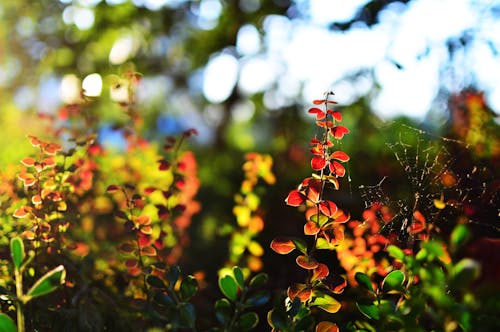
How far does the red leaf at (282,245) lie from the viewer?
149 centimetres

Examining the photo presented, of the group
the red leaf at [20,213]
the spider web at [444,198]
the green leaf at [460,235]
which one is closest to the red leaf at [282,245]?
the spider web at [444,198]

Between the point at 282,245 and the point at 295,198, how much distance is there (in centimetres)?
15

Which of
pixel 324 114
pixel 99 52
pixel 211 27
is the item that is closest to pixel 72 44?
pixel 99 52

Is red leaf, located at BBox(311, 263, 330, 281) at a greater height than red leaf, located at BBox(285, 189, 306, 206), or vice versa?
red leaf, located at BBox(285, 189, 306, 206)

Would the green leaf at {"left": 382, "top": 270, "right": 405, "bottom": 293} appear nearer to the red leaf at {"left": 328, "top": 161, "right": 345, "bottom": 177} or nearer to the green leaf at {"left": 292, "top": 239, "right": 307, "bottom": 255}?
the green leaf at {"left": 292, "top": 239, "right": 307, "bottom": 255}

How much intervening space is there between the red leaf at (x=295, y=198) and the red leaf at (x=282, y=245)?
0.12 meters

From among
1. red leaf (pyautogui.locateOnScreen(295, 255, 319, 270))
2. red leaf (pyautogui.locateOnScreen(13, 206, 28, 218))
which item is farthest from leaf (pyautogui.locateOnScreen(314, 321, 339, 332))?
red leaf (pyautogui.locateOnScreen(13, 206, 28, 218))

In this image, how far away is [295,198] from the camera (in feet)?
5.01

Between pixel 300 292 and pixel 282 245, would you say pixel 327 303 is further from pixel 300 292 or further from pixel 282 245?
pixel 282 245

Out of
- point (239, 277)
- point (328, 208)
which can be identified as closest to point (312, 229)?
point (328, 208)

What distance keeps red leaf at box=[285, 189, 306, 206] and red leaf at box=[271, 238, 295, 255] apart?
0.38 feet

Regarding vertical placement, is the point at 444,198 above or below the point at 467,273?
below

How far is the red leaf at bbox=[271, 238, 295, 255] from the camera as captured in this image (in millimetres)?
1490

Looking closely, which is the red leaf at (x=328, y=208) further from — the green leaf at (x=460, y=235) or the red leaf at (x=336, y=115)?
the green leaf at (x=460, y=235)
